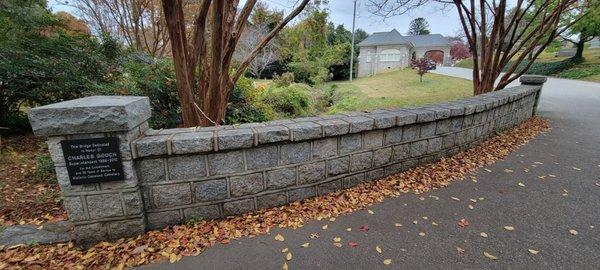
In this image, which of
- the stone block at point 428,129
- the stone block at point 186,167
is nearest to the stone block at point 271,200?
the stone block at point 186,167

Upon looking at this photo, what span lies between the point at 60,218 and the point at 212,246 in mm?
1485

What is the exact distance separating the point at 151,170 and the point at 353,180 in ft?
7.22

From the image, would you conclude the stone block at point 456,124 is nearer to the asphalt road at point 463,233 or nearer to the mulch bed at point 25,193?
the asphalt road at point 463,233

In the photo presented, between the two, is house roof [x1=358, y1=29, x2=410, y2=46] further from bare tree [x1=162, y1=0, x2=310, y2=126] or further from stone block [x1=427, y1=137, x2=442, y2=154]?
stone block [x1=427, y1=137, x2=442, y2=154]

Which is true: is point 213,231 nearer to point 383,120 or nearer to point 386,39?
point 383,120

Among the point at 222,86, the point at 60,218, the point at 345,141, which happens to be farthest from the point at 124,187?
A: the point at 222,86

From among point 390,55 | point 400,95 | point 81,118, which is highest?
point 390,55

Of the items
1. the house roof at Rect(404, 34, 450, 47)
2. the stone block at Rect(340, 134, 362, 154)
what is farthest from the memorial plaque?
the house roof at Rect(404, 34, 450, 47)

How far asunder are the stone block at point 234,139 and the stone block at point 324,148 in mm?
745

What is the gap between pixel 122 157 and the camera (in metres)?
2.34

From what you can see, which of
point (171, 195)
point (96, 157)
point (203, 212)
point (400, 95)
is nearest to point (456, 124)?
point (203, 212)

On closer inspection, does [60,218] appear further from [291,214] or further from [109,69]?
[109,69]

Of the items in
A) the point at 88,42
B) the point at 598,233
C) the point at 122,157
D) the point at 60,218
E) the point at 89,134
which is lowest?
the point at 598,233

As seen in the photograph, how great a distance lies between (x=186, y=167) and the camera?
2.59m
